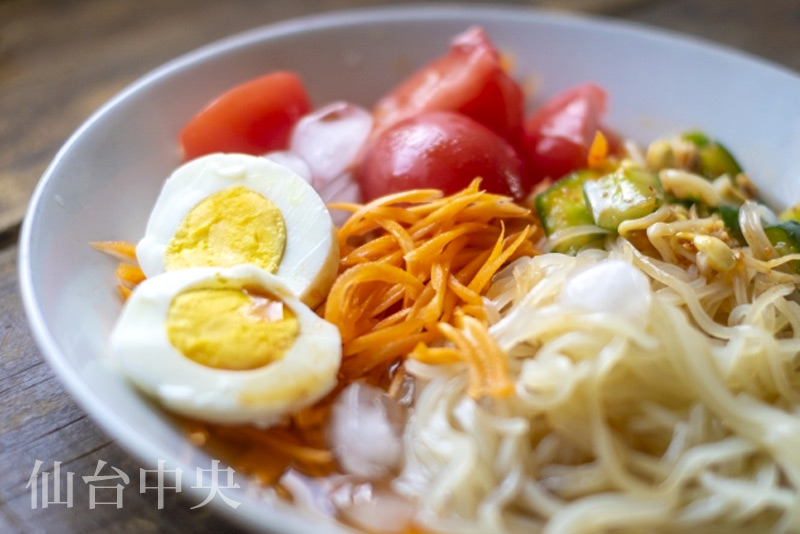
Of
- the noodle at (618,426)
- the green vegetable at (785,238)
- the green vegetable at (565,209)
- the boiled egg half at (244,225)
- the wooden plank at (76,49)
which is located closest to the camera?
the noodle at (618,426)

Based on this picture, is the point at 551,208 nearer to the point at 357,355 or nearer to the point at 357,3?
the point at 357,355

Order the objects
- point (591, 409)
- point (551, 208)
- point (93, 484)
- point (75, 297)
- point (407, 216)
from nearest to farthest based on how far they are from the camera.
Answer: point (591, 409) < point (93, 484) < point (75, 297) < point (407, 216) < point (551, 208)

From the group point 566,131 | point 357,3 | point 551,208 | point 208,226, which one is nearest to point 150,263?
point 208,226

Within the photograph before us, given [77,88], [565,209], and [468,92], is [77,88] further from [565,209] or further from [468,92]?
[565,209]

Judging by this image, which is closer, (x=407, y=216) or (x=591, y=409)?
(x=591, y=409)

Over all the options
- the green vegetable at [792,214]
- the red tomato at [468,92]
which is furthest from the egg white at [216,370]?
the green vegetable at [792,214]

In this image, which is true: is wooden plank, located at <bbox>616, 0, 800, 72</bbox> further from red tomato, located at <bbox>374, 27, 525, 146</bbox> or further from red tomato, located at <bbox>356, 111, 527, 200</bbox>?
red tomato, located at <bbox>356, 111, 527, 200</bbox>

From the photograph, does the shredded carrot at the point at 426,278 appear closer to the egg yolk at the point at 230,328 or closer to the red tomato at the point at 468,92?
the egg yolk at the point at 230,328
